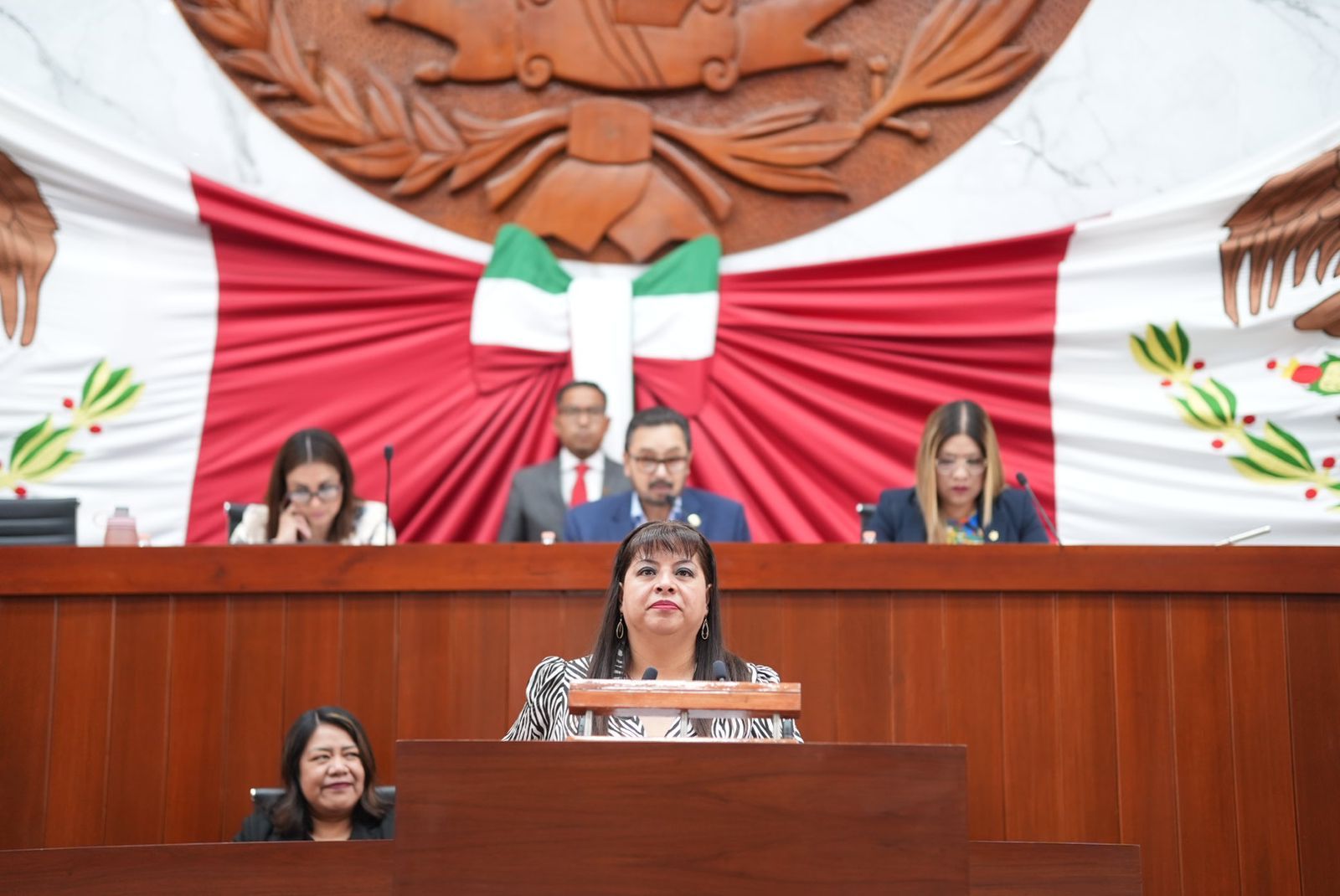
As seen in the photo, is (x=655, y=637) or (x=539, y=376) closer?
(x=655, y=637)

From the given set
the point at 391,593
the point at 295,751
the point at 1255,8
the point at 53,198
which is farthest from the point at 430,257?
the point at 1255,8

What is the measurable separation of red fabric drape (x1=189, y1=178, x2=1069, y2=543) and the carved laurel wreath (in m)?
0.32

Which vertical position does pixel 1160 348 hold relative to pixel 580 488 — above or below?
above

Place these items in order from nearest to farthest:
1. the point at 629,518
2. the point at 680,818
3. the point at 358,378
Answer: the point at 680,818
the point at 629,518
the point at 358,378

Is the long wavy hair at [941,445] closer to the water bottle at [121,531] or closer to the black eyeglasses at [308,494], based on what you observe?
the black eyeglasses at [308,494]

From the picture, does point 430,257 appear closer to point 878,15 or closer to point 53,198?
point 53,198

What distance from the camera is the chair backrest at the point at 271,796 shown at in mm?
3418

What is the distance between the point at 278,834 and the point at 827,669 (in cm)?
127

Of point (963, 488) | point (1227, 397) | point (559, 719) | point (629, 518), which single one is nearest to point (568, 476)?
point (629, 518)

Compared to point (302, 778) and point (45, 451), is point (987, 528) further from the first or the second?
point (45, 451)

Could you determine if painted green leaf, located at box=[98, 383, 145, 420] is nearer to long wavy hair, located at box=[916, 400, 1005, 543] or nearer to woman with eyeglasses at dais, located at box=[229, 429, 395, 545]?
woman with eyeglasses at dais, located at box=[229, 429, 395, 545]

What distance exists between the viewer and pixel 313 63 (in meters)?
5.20

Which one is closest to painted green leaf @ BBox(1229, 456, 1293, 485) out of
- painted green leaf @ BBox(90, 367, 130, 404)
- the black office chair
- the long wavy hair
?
the long wavy hair

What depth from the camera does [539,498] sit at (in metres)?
4.82
